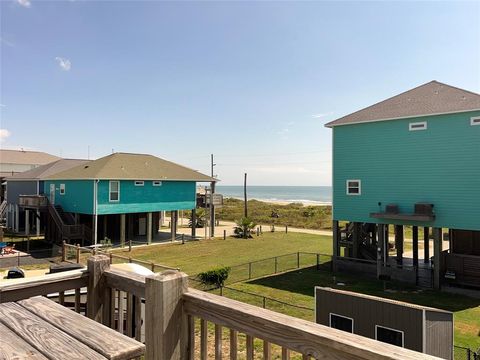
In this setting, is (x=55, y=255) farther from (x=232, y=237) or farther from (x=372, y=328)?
(x=372, y=328)

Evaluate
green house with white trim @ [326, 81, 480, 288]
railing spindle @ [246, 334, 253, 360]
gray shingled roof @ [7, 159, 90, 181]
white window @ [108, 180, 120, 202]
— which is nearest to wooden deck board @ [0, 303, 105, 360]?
railing spindle @ [246, 334, 253, 360]

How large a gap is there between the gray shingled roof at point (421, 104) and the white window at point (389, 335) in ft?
40.1

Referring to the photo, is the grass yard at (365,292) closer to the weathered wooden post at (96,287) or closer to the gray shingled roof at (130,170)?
the weathered wooden post at (96,287)

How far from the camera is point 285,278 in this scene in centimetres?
1803

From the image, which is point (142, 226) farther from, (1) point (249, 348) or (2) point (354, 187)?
(1) point (249, 348)

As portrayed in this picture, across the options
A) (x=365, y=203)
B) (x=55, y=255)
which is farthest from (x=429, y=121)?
(x=55, y=255)

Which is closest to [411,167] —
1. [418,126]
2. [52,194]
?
[418,126]

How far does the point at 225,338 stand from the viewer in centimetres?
1055

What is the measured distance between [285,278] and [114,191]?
15148mm

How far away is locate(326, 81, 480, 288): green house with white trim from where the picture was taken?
55.3ft

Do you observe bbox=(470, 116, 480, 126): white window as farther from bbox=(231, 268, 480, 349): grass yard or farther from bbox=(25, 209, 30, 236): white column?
bbox=(25, 209, 30, 236): white column

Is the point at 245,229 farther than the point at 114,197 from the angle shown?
Yes

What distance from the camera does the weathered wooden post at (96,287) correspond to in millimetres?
3193

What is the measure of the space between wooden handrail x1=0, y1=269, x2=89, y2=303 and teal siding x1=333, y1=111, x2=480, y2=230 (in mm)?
17854
